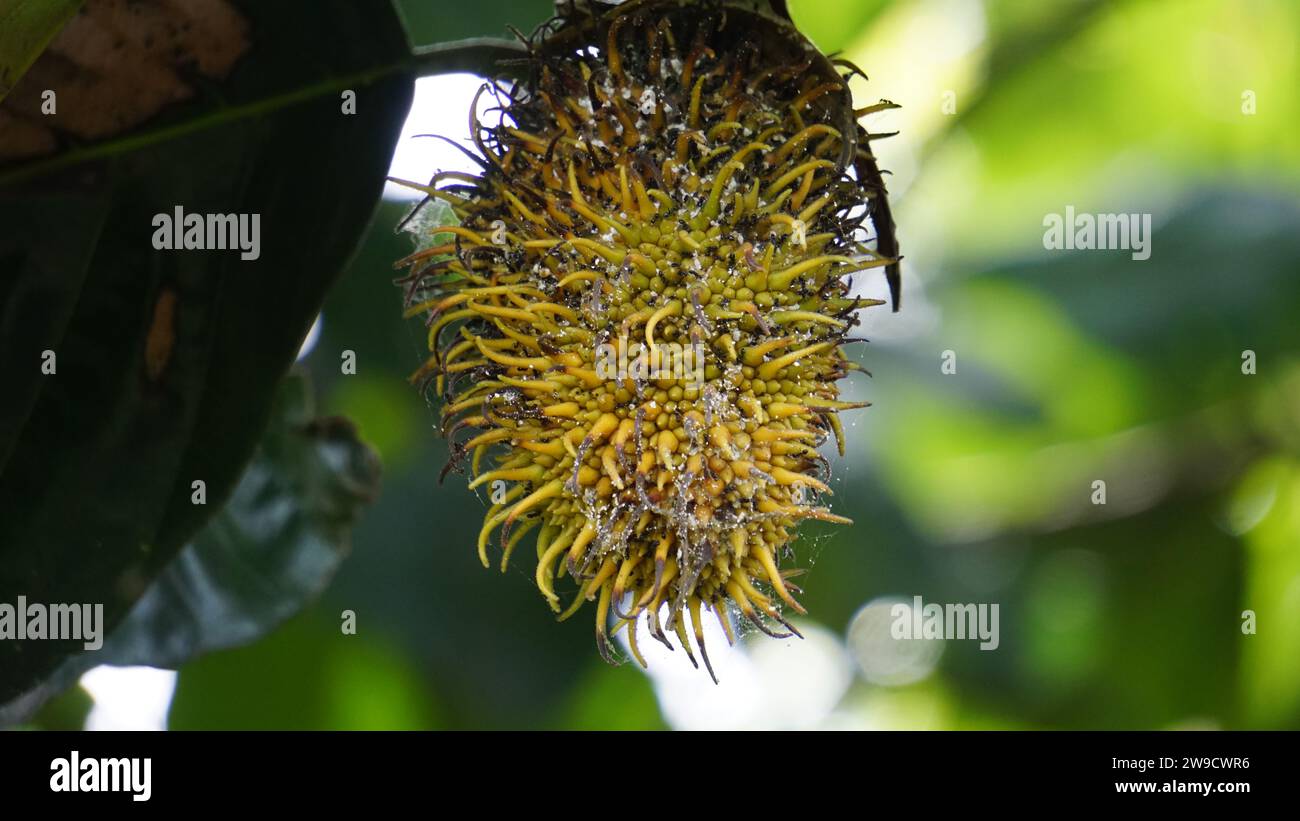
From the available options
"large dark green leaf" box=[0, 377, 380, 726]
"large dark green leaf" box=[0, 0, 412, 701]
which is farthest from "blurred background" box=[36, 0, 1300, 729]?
"large dark green leaf" box=[0, 0, 412, 701]

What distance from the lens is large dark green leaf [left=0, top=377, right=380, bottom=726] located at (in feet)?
7.74

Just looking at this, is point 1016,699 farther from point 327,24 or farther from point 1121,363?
point 327,24

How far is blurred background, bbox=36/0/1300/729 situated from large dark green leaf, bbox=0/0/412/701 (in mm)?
1188

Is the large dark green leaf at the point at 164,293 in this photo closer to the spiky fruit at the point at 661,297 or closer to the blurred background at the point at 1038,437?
the spiky fruit at the point at 661,297

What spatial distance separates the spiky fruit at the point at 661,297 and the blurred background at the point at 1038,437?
143cm

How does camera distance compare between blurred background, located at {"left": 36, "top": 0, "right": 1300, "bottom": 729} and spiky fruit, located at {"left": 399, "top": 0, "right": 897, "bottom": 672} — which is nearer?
spiky fruit, located at {"left": 399, "top": 0, "right": 897, "bottom": 672}

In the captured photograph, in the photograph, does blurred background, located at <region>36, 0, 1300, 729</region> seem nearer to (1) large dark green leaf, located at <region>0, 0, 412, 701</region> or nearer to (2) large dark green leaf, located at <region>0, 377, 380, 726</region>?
(2) large dark green leaf, located at <region>0, 377, 380, 726</region>

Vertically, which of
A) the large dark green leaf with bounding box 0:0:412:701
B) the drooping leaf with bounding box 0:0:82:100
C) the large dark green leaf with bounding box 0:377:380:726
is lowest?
the large dark green leaf with bounding box 0:377:380:726

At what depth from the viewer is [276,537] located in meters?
2.45

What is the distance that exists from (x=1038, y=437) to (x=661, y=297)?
248 cm

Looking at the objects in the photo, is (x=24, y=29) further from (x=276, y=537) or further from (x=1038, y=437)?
(x=1038, y=437)

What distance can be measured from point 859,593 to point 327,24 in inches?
91.0

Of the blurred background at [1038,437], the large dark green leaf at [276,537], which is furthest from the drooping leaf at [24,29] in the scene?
the blurred background at [1038,437]

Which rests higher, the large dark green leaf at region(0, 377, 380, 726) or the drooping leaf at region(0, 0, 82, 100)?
the drooping leaf at region(0, 0, 82, 100)
